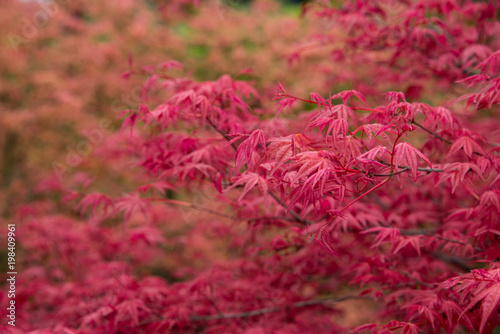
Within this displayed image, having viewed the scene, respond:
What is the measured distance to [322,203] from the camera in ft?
6.52

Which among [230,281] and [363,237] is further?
[230,281]

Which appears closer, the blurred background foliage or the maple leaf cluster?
the maple leaf cluster

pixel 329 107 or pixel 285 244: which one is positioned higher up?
pixel 329 107

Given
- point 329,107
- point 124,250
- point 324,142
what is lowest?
point 124,250

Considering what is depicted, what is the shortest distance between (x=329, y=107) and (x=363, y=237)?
1.31 metres

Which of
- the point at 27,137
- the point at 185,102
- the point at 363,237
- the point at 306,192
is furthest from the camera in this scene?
the point at 27,137

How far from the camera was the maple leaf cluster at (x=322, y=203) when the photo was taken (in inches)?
56.1

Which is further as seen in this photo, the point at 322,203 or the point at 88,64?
the point at 88,64

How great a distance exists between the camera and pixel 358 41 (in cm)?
289

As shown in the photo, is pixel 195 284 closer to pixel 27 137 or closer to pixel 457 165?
pixel 457 165

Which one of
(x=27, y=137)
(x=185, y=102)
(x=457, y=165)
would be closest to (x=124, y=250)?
(x=185, y=102)

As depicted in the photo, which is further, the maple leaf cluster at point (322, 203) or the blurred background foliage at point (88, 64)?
the blurred background foliage at point (88, 64)

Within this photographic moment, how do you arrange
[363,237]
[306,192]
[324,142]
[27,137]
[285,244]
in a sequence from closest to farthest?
1. [306,192]
2. [324,142]
3. [285,244]
4. [363,237]
5. [27,137]

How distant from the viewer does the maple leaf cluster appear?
1425 millimetres
